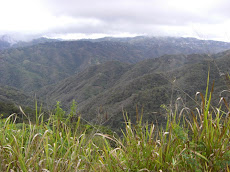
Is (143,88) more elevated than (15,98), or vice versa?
(143,88)

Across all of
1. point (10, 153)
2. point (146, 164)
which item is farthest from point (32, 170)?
point (146, 164)

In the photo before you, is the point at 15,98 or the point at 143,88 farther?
the point at 143,88

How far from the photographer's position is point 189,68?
116 metres

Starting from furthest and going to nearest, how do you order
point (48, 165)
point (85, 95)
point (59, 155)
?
1. point (85, 95)
2. point (59, 155)
3. point (48, 165)

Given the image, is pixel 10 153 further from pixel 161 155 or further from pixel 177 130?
pixel 177 130

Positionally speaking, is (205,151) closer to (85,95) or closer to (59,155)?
(59,155)

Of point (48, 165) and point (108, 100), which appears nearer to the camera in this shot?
point (48, 165)

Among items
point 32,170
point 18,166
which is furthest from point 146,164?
point 18,166

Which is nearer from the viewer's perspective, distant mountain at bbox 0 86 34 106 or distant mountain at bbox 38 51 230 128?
distant mountain at bbox 38 51 230 128

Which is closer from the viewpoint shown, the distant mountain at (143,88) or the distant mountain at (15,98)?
the distant mountain at (143,88)

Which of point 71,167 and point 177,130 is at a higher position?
point 177,130

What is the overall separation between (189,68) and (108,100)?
5219 centimetres

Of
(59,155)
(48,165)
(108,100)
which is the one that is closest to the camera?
(48,165)

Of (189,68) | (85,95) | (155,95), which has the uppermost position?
(189,68)
